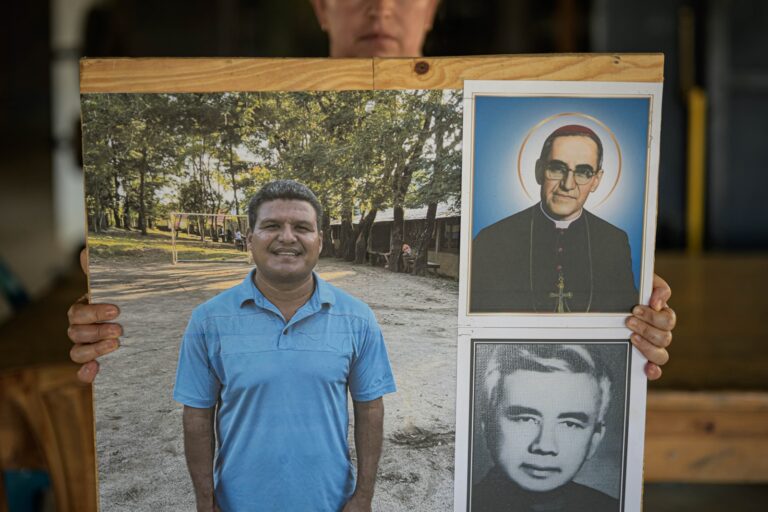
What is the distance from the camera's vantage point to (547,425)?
644mm

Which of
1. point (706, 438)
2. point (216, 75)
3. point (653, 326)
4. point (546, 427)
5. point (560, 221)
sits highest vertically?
point (216, 75)

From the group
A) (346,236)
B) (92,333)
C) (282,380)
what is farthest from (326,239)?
(92,333)

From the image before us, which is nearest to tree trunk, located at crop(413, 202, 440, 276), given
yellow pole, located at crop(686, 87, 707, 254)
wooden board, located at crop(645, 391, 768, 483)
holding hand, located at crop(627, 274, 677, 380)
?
holding hand, located at crop(627, 274, 677, 380)

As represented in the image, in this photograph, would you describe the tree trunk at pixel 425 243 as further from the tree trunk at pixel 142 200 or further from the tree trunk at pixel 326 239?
the tree trunk at pixel 142 200

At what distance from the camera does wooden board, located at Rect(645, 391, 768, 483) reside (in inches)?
36.5

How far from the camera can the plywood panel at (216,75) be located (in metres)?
0.58

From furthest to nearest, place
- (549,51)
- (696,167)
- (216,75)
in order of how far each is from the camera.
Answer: (549,51) → (696,167) → (216,75)

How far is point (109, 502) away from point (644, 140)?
0.66m

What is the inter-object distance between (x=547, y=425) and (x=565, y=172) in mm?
261

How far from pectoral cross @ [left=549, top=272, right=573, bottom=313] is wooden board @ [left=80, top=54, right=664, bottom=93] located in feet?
0.65

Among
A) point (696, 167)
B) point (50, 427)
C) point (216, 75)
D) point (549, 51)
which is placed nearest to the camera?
point (216, 75)

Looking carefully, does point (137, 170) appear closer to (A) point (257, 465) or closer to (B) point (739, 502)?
(A) point (257, 465)

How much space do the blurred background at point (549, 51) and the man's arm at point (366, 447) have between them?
0.56 meters

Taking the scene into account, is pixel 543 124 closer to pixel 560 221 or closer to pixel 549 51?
pixel 560 221
